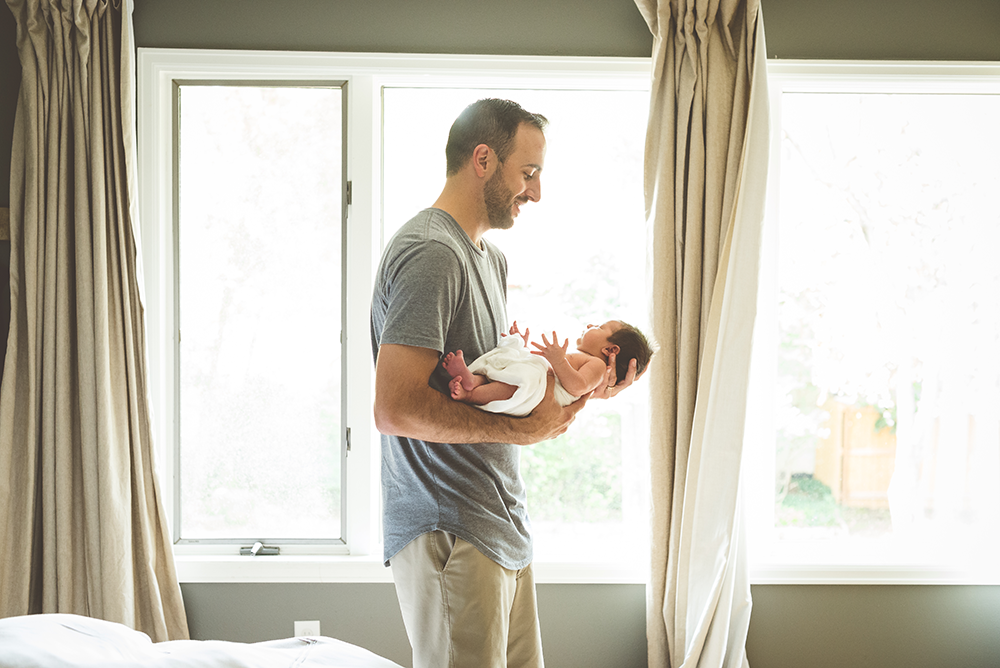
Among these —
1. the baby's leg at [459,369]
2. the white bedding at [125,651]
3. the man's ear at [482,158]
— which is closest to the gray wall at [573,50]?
the man's ear at [482,158]

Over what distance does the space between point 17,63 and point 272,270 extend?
110 centimetres

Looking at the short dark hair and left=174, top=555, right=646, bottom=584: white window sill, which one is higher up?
the short dark hair

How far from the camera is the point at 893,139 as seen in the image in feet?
8.11

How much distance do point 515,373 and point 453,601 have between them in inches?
17.6

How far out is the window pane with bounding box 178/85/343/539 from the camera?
240cm

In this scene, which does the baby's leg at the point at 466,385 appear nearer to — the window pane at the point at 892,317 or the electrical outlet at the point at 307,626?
the electrical outlet at the point at 307,626

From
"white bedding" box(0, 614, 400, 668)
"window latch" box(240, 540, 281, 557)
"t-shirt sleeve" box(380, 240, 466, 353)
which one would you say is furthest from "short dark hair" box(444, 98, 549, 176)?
"window latch" box(240, 540, 281, 557)

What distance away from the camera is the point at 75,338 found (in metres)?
2.20

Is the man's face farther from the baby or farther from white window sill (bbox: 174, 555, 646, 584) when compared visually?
white window sill (bbox: 174, 555, 646, 584)

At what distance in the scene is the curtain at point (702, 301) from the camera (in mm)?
2139

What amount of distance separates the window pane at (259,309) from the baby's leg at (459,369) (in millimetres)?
1235

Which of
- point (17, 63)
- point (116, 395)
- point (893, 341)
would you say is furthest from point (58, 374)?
point (893, 341)

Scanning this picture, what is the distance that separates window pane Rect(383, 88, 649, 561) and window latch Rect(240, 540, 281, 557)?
930mm

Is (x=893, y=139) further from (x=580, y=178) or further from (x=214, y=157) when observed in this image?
(x=214, y=157)
